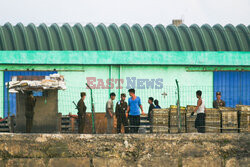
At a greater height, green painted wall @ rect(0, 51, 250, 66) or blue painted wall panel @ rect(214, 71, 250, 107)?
green painted wall @ rect(0, 51, 250, 66)

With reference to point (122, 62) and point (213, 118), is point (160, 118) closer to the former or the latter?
point (213, 118)

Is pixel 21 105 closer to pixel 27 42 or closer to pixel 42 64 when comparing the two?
pixel 42 64

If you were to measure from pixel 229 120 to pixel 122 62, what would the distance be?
974 centimetres

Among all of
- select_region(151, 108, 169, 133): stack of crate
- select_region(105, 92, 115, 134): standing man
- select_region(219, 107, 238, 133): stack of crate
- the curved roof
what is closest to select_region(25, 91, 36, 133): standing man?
select_region(105, 92, 115, 134): standing man

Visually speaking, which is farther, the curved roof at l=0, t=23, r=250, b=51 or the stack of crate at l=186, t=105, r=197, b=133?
the curved roof at l=0, t=23, r=250, b=51

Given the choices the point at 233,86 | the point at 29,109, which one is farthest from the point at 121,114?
the point at 233,86

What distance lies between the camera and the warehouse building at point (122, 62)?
21609mm

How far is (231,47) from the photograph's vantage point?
83.3 ft

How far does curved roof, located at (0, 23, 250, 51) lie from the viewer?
2417 centimetres

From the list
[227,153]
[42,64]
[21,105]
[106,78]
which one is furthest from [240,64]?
[227,153]

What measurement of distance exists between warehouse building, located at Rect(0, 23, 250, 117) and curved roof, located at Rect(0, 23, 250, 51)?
5 centimetres

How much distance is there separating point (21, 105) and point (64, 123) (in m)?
2.06

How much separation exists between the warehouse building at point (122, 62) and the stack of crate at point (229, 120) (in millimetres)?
6089

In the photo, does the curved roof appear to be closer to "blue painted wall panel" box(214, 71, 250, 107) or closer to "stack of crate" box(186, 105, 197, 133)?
"blue painted wall panel" box(214, 71, 250, 107)
